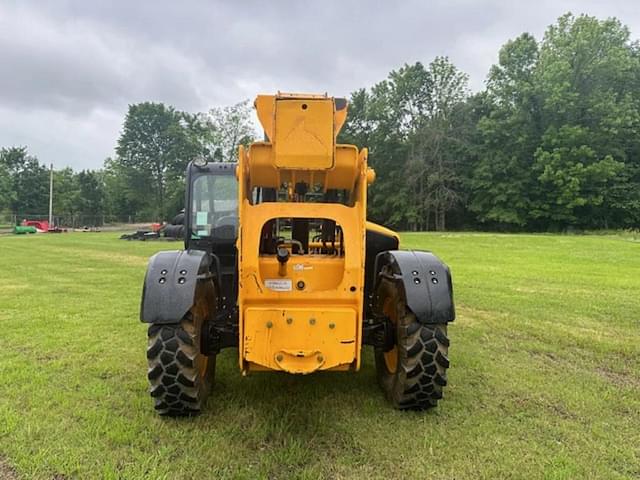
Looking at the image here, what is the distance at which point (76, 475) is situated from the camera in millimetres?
2664

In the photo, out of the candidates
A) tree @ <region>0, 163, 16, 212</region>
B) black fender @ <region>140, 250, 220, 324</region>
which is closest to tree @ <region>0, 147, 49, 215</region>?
tree @ <region>0, 163, 16, 212</region>

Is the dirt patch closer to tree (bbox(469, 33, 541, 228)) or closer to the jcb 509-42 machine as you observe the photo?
the jcb 509-42 machine

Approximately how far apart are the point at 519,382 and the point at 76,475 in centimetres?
347

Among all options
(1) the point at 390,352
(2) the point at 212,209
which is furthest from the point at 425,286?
(2) the point at 212,209

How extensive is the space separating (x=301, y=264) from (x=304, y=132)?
0.91 meters

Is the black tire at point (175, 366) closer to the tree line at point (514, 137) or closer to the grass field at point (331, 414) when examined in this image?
the grass field at point (331, 414)

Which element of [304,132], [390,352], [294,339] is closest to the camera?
[294,339]

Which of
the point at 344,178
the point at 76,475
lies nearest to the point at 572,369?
the point at 344,178

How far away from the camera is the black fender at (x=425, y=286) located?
332 centimetres

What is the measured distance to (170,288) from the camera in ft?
10.7

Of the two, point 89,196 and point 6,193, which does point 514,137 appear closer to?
point 89,196

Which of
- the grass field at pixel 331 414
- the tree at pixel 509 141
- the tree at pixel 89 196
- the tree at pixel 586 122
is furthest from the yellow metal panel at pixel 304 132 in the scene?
the tree at pixel 89 196

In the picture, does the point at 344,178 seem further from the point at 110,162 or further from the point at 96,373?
the point at 110,162

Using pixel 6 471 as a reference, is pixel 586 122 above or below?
above
